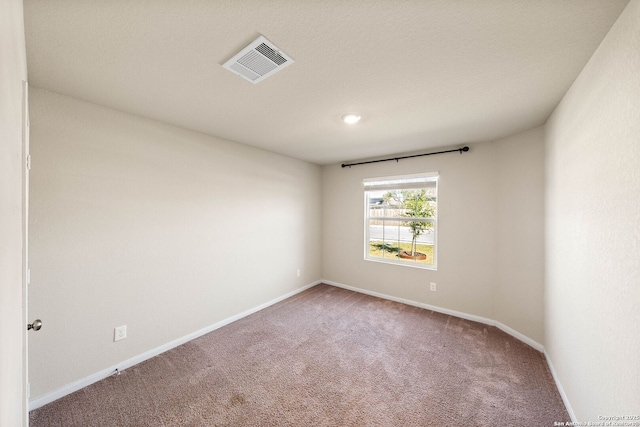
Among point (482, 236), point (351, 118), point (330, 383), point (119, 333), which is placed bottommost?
point (330, 383)

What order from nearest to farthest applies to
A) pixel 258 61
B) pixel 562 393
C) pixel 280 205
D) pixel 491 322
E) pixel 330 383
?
pixel 258 61 < pixel 562 393 < pixel 330 383 < pixel 491 322 < pixel 280 205

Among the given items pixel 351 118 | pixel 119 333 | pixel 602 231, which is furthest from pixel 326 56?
pixel 119 333

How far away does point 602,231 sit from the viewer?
1.30m

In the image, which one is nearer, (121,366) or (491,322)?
(121,366)

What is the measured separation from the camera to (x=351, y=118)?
7.39 feet

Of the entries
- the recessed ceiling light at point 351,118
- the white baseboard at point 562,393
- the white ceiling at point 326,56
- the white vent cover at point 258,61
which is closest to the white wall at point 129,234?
the white ceiling at point 326,56

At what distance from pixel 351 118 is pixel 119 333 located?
2828 millimetres

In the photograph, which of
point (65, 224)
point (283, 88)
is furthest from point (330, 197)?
point (65, 224)

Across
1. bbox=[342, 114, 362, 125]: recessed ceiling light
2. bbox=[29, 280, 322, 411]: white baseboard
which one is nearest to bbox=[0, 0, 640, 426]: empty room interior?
bbox=[29, 280, 322, 411]: white baseboard

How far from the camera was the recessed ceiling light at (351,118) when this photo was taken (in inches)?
87.4

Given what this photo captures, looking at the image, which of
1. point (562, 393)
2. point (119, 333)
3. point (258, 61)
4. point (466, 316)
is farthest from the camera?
point (466, 316)

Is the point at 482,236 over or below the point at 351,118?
below

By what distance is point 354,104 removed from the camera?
200cm

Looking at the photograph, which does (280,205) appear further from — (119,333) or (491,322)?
(491,322)
